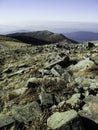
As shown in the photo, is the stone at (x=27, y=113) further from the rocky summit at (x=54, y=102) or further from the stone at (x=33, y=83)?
the stone at (x=33, y=83)

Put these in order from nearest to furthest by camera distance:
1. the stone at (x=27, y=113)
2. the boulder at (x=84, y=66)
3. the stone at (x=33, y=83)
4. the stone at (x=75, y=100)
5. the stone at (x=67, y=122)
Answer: the stone at (x=67, y=122) < the stone at (x=27, y=113) < the stone at (x=75, y=100) < the stone at (x=33, y=83) < the boulder at (x=84, y=66)

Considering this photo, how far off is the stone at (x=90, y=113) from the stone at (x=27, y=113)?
64.6 inches

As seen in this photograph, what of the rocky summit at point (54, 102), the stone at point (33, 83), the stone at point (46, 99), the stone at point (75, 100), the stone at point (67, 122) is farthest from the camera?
the stone at point (33, 83)

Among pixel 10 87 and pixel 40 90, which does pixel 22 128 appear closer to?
pixel 40 90

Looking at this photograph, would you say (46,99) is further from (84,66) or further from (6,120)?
(84,66)

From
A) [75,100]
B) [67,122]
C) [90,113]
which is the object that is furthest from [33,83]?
[67,122]

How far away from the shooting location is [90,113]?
8062 mm

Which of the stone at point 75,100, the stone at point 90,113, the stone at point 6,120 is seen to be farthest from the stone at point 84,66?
the stone at point 6,120

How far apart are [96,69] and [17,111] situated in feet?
22.7

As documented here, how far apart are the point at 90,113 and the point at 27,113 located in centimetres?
228

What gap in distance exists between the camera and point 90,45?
26.5 m

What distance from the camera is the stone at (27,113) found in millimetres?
8320

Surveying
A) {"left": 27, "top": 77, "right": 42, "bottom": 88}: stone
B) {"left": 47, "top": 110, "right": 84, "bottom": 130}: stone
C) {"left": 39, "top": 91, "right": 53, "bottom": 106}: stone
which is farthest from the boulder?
{"left": 47, "top": 110, "right": 84, "bottom": 130}: stone

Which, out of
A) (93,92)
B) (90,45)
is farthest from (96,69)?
(90,45)
